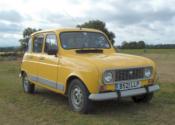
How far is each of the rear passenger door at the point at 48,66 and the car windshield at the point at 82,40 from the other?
0.27 m

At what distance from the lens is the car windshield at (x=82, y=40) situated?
9.04 meters

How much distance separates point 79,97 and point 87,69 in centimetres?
82

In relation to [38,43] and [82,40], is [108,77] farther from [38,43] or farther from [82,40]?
[38,43]

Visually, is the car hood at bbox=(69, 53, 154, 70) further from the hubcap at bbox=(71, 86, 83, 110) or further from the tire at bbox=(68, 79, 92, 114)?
the hubcap at bbox=(71, 86, 83, 110)

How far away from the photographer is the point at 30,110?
8.66 m

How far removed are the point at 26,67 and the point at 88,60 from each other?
3.97m

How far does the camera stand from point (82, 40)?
366 inches

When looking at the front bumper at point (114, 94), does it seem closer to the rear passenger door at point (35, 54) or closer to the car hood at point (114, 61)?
the car hood at point (114, 61)

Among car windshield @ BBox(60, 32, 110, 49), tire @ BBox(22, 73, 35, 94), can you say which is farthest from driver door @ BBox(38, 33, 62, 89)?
tire @ BBox(22, 73, 35, 94)

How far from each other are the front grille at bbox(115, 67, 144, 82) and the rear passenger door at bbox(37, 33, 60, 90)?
1720 mm

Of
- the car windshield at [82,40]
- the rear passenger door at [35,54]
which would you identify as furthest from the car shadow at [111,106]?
the car windshield at [82,40]

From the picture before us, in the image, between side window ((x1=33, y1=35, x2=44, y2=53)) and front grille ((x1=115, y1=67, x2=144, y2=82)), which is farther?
side window ((x1=33, y1=35, x2=44, y2=53))

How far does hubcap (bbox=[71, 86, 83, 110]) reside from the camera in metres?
7.96

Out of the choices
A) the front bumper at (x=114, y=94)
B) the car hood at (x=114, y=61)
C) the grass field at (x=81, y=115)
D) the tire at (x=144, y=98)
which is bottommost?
the grass field at (x=81, y=115)
